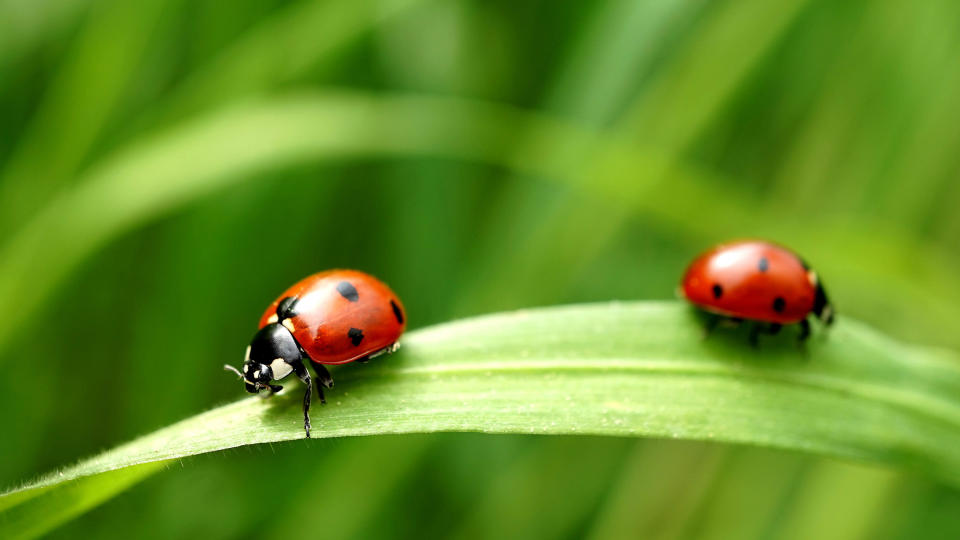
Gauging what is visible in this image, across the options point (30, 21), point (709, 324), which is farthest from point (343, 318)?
point (30, 21)

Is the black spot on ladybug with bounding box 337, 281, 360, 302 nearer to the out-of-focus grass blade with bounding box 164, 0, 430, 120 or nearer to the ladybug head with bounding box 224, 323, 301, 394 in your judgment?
the ladybug head with bounding box 224, 323, 301, 394

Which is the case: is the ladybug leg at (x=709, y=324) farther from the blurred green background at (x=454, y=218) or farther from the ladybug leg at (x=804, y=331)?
the blurred green background at (x=454, y=218)

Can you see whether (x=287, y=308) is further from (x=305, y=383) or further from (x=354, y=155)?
(x=354, y=155)

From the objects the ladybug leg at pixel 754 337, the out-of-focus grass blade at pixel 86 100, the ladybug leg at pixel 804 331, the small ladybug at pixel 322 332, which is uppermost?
the out-of-focus grass blade at pixel 86 100

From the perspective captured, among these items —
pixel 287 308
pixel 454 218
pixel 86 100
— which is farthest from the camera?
pixel 454 218

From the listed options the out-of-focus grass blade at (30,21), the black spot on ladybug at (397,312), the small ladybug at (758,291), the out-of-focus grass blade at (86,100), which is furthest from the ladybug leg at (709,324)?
the out-of-focus grass blade at (30,21)

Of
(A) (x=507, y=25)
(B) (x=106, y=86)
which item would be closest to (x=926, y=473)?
(A) (x=507, y=25)
